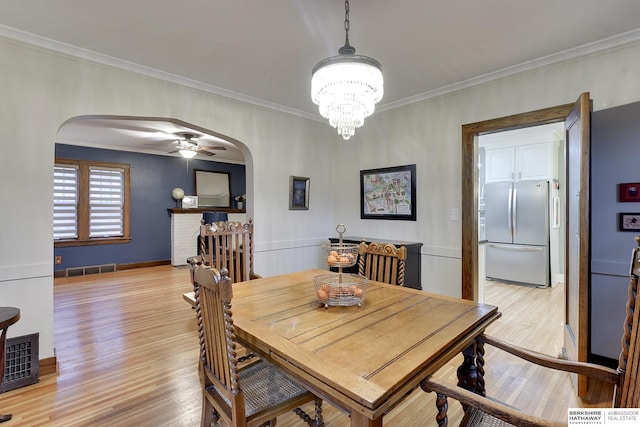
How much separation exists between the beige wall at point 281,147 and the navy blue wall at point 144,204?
4.08 metres

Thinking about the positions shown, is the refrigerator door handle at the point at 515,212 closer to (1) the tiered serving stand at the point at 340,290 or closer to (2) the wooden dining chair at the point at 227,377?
(1) the tiered serving stand at the point at 340,290

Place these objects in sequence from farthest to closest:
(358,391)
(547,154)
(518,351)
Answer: (547,154) < (518,351) < (358,391)

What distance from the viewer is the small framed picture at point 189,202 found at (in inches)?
277

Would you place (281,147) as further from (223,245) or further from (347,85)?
(347,85)

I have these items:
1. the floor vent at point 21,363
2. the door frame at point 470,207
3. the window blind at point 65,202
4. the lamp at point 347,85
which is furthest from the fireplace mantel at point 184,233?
the lamp at point 347,85

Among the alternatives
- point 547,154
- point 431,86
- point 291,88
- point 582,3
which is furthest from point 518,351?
point 547,154

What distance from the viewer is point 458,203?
10.7 feet

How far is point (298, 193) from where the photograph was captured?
4082 millimetres

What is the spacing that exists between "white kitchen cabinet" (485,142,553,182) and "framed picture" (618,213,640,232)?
2.97 meters

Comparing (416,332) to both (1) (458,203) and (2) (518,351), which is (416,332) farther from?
(1) (458,203)

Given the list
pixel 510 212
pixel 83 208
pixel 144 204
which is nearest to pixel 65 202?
pixel 83 208

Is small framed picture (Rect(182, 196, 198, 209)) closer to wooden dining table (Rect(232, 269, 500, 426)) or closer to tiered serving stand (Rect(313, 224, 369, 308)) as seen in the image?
wooden dining table (Rect(232, 269, 500, 426))

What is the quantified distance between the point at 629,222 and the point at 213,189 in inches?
288

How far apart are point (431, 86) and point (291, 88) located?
1.50 m
